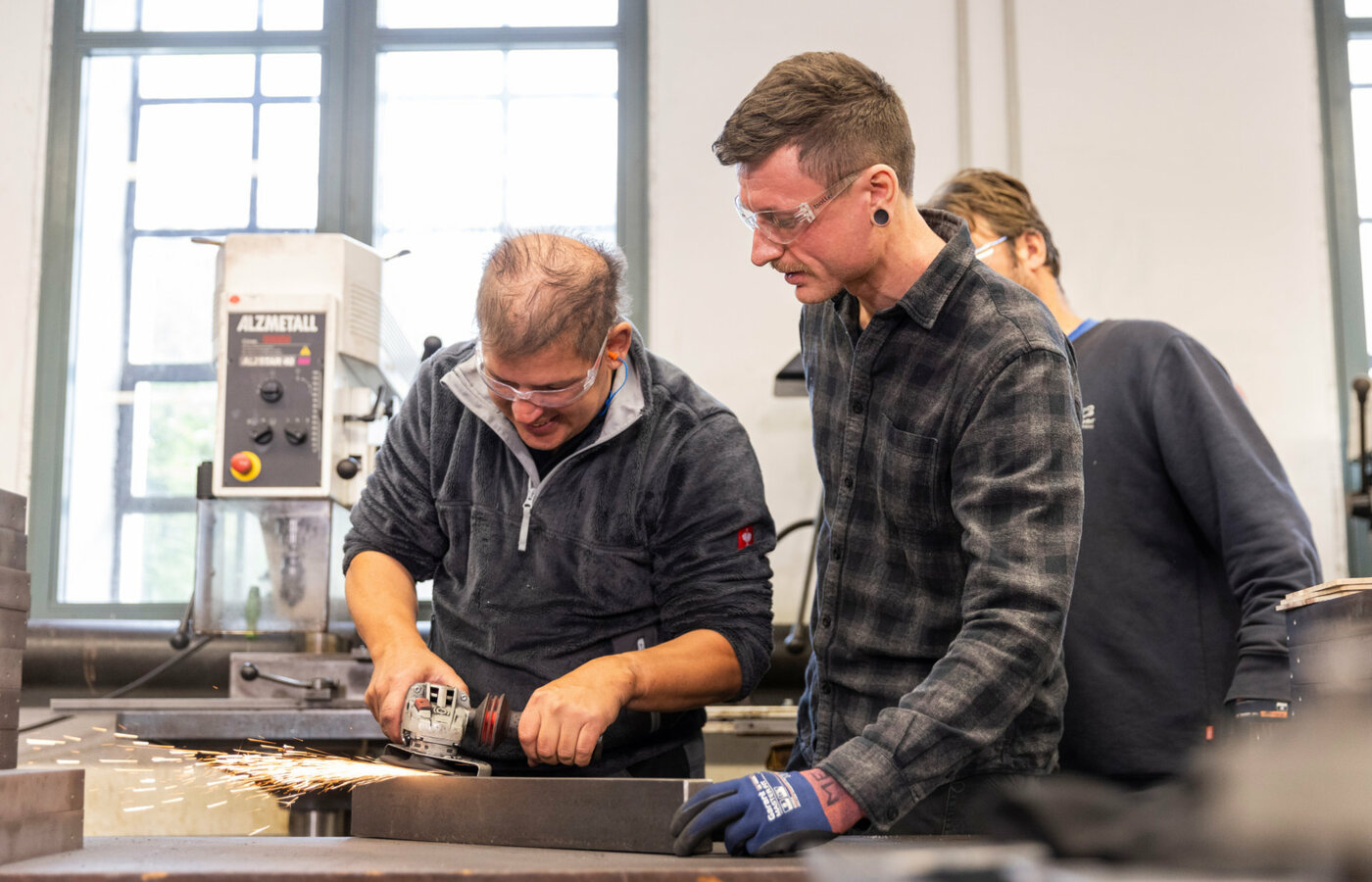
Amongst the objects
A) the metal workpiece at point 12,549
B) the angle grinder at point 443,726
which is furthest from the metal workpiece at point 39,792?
the angle grinder at point 443,726

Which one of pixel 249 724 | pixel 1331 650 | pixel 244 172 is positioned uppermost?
pixel 244 172

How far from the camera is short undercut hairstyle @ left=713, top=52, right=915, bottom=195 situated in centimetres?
147

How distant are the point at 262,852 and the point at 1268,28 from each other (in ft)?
12.6

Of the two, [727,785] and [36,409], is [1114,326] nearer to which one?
[727,785]

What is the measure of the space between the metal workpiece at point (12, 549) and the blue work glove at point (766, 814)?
2.61ft

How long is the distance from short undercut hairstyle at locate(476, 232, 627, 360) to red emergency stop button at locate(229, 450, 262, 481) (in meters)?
1.04

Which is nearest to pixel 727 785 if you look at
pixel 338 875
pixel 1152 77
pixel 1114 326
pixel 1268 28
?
pixel 338 875

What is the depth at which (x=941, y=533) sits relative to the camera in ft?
4.92

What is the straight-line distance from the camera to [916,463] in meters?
1.49

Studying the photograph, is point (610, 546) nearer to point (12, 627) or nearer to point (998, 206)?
point (12, 627)

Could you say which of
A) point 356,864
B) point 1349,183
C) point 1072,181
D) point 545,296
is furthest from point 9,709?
point 1349,183

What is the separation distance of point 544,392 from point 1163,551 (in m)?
1.03

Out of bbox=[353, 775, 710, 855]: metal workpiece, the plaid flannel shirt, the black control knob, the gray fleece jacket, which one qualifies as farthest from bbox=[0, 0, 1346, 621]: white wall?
bbox=[353, 775, 710, 855]: metal workpiece

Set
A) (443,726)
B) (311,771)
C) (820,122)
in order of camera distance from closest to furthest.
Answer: (820,122) → (443,726) → (311,771)
